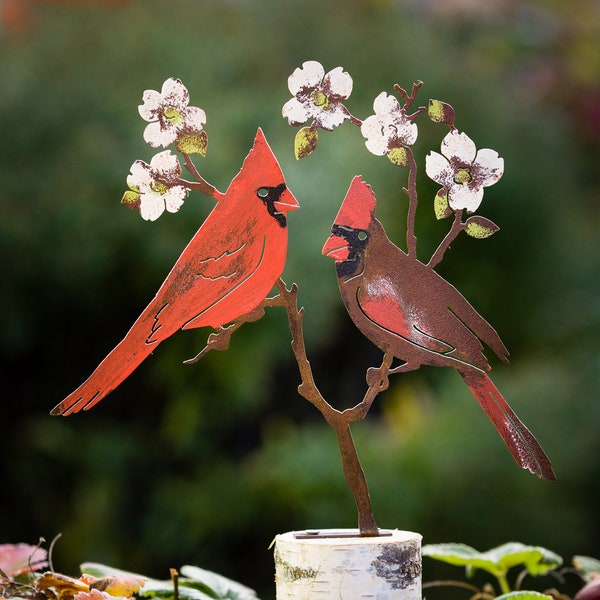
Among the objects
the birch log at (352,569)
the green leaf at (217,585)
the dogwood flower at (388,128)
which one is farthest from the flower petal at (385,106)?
the green leaf at (217,585)

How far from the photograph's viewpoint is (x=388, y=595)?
0.81 metres

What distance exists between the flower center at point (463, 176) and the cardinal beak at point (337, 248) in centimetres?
12

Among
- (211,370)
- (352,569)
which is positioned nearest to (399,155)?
(352,569)

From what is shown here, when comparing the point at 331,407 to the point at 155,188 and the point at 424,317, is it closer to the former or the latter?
the point at 424,317

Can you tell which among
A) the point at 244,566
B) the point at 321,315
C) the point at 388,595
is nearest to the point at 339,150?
the point at 321,315

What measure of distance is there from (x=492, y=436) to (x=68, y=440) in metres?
1.08

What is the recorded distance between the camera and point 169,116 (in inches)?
35.7

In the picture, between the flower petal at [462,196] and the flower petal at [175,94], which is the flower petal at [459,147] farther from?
the flower petal at [175,94]

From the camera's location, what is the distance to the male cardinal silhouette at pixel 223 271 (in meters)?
0.87

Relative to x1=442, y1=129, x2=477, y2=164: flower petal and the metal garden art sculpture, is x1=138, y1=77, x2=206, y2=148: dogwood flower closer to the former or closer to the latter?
the metal garden art sculpture

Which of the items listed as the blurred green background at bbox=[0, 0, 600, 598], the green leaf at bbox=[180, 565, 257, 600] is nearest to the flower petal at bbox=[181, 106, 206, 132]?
the green leaf at bbox=[180, 565, 257, 600]

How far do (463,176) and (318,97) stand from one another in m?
0.16

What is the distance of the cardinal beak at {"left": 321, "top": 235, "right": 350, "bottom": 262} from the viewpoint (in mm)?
897

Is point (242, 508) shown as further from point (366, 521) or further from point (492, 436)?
point (366, 521)
